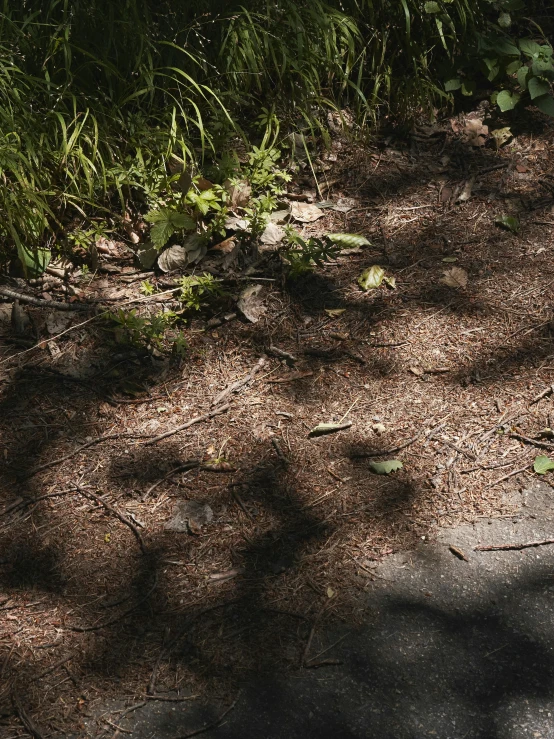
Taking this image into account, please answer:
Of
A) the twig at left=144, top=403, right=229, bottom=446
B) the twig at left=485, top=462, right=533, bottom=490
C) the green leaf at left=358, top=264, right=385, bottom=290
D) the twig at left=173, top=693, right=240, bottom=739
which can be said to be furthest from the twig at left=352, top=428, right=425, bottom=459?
the twig at left=173, top=693, right=240, bottom=739

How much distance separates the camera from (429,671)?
6.64 ft

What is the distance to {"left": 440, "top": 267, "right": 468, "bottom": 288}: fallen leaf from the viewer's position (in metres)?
3.26

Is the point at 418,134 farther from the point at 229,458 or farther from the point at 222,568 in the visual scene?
the point at 222,568

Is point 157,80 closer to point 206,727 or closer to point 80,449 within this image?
point 80,449

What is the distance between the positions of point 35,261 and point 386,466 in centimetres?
177

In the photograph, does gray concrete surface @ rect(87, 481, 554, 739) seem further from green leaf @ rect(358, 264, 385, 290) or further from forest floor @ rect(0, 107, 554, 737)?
green leaf @ rect(358, 264, 385, 290)

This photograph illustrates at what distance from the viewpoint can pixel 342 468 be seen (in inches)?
103

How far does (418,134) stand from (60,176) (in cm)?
179

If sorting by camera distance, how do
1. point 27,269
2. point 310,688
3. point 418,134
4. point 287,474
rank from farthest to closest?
1. point 418,134
2. point 27,269
3. point 287,474
4. point 310,688

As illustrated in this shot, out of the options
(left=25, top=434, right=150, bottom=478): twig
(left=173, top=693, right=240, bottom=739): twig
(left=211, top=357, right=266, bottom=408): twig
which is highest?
(left=25, top=434, right=150, bottom=478): twig

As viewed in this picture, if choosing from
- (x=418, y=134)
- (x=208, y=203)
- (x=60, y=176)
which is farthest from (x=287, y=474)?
(x=418, y=134)

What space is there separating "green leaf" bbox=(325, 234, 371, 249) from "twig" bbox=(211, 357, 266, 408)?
0.74m

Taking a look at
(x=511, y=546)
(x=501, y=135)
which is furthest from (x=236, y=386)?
(x=501, y=135)

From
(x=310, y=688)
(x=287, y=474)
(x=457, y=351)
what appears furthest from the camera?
(x=457, y=351)
